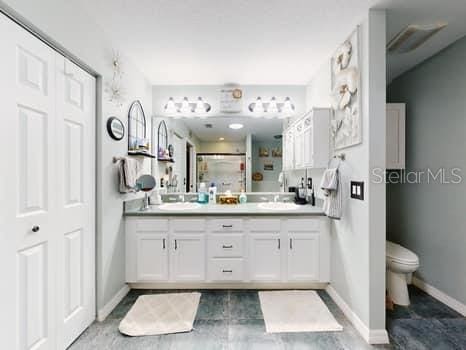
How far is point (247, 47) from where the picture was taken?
2.18 m

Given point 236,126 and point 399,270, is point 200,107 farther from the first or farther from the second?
point 399,270

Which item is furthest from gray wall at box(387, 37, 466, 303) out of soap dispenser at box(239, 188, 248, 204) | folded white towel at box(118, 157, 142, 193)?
folded white towel at box(118, 157, 142, 193)

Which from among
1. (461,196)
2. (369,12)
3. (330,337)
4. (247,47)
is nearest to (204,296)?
(330,337)

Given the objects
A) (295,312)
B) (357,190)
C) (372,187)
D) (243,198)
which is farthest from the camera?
(243,198)

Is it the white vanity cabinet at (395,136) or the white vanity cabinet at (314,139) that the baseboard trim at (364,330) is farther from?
the white vanity cabinet at (395,136)

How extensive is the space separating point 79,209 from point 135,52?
5.21 ft

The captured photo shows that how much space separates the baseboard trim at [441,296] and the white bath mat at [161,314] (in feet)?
7.77

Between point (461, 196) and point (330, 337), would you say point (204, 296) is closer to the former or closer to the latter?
point (330, 337)

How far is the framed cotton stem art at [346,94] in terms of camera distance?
1.86m

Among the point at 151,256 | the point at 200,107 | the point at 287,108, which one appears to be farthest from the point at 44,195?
the point at 287,108

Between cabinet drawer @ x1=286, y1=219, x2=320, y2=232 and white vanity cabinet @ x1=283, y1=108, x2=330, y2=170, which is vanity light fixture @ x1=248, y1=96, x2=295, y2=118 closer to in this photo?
white vanity cabinet @ x1=283, y1=108, x2=330, y2=170

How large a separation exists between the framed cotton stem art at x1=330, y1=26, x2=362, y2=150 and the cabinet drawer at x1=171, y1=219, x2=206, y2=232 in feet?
5.26

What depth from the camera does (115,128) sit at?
215cm

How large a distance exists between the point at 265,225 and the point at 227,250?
1.57ft
